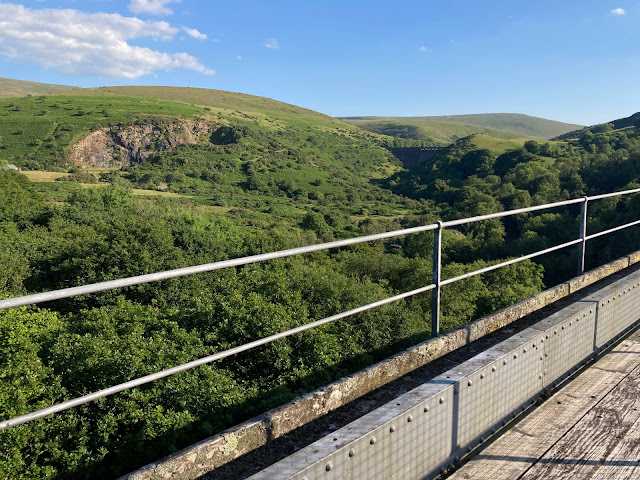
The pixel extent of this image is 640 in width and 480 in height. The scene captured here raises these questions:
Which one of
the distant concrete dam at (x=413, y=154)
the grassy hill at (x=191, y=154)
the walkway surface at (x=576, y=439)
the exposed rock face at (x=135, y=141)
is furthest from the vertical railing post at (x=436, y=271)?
the distant concrete dam at (x=413, y=154)

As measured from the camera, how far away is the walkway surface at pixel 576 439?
228 centimetres

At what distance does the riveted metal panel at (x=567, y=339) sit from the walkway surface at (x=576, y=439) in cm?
12

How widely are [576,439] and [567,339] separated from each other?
0.86m

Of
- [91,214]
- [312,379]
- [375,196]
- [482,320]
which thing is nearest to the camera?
[482,320]

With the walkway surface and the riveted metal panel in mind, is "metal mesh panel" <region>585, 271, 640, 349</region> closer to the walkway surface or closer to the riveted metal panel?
the riveted metal panel

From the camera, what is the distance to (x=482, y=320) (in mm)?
3705

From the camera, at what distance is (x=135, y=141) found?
134m

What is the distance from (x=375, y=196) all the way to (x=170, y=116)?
65.3 metres

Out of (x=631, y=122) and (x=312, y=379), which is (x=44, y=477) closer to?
(x=312, y=379)

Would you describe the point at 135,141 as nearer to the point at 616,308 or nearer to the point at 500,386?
the point at 616,308

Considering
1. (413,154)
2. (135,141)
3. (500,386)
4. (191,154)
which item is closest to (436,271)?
(500,386)

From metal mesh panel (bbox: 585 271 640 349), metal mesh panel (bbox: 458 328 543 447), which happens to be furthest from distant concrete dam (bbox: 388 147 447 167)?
metal mesh panel (bbox: 458 328 543 447)

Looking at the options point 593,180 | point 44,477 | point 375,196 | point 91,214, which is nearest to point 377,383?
point 44,477

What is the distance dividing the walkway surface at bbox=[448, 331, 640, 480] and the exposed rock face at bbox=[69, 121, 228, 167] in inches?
5101
